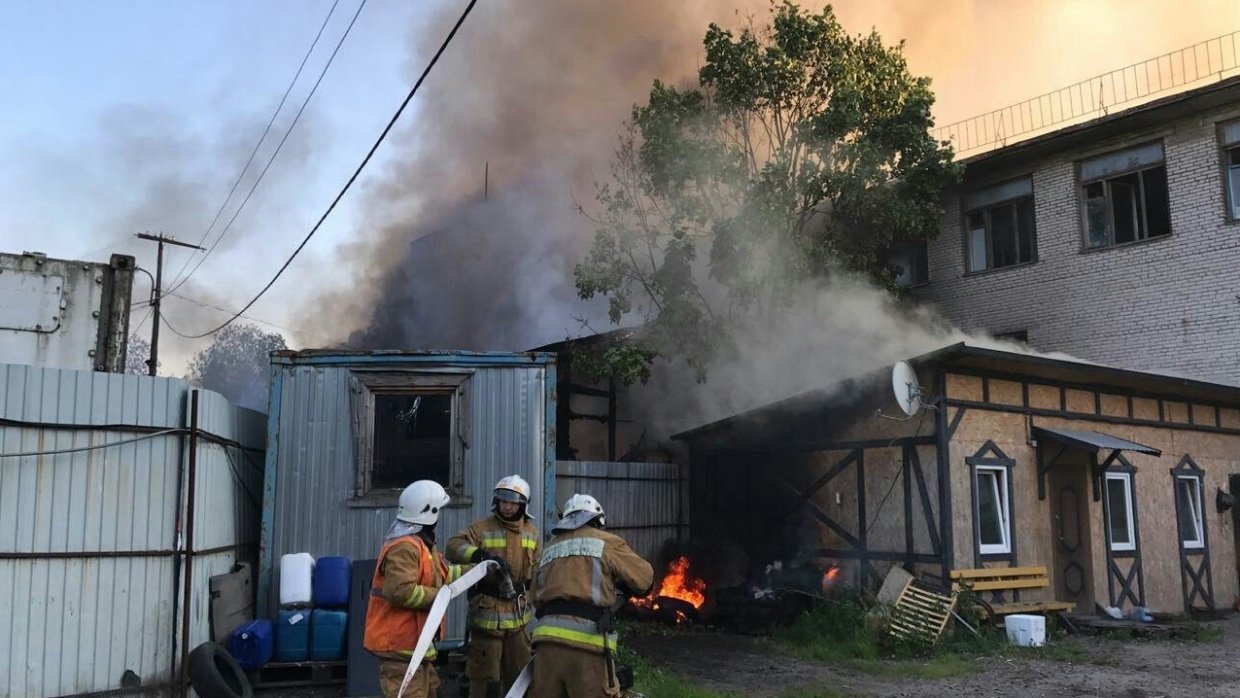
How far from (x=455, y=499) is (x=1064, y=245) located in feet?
44.8

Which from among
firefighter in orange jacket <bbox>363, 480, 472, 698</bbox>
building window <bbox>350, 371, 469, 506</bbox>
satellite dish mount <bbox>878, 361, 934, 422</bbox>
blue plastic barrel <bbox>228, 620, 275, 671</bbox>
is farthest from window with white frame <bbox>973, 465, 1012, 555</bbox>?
firefighter in orange jacket <bbox>363, 480, 472, 698</bbox>

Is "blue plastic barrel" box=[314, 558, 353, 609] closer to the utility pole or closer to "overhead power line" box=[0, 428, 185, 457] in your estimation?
"overhead power line" box=[0, 428, 185, 457]

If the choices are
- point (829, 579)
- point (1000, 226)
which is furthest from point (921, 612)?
point (1000, 226)

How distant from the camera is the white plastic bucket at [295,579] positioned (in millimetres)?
7578

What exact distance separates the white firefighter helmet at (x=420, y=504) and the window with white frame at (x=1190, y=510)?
13.2 m

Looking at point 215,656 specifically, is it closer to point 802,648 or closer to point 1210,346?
point 802,648

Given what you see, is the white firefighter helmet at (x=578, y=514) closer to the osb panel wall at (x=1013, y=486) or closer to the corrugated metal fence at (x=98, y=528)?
the corrugated metal fence at (x=98, y=528)

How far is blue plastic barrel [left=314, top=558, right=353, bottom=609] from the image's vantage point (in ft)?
25.1

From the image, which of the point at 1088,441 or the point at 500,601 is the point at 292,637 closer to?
the point at 500,601

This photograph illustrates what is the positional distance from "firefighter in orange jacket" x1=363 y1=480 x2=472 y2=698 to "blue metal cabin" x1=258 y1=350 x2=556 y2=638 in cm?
346

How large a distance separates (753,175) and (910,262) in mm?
6042

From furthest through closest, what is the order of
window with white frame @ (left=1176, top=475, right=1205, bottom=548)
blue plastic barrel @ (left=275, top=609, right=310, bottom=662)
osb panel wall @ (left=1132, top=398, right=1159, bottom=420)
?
window with white frame @ (left=1176, top=475, right=1205, bottom=548), osb panel wall @ (left=1132, top=398, right=1159, bottom=420), blue plastic barrel @ (left=275, top=609, right=310, bottom=662)

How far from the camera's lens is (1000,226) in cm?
1845

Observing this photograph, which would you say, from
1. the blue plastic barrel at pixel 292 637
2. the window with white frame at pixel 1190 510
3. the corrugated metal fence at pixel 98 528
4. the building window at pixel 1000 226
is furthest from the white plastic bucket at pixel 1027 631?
the building window at pixel 1000 226
